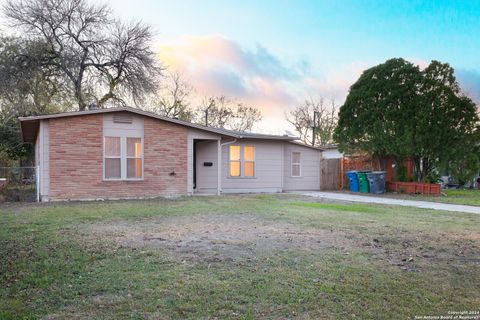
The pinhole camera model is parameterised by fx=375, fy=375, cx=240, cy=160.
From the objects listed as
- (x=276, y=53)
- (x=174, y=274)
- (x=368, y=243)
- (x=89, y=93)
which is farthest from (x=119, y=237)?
(x=89, y=93)

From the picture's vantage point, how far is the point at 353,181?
1867cm

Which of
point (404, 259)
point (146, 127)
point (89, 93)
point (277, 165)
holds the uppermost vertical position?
point (89, 93)

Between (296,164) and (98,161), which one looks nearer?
(98,161)

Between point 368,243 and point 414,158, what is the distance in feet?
40.9

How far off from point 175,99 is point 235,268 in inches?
1260

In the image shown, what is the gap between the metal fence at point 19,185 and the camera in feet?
43.8

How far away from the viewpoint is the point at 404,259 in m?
5.05

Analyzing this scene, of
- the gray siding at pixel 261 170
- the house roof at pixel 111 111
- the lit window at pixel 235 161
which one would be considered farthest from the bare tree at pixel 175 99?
the gray siding at pixel 261 170

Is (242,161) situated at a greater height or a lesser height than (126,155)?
lesser

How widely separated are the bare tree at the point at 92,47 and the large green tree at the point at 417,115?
54.5ft

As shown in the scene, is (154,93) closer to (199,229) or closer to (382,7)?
(382,7)

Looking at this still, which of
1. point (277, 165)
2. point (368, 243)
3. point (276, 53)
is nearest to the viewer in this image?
point (368, 243)

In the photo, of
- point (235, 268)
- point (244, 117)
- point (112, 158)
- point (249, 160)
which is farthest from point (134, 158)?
point (244, 117)

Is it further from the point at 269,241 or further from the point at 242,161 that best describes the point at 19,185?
the point at 269,241
